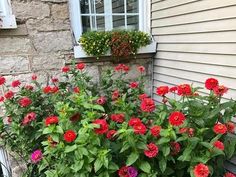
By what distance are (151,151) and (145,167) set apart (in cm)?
11

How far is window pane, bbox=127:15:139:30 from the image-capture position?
268 cm

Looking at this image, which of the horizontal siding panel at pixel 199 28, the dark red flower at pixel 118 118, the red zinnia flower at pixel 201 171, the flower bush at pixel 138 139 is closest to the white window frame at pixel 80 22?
the horizontal siding panel at pixel 199 28

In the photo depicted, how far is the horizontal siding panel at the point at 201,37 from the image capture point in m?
1.75

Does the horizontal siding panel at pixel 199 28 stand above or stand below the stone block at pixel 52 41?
above

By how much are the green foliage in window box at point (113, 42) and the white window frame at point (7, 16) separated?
1.98ft

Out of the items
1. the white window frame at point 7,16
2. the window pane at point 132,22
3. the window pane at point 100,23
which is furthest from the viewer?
the window pane at point 132,22

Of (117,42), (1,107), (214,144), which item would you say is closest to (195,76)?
(117,42)

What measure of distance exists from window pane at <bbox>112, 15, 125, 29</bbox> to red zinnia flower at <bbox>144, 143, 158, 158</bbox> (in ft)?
5.53

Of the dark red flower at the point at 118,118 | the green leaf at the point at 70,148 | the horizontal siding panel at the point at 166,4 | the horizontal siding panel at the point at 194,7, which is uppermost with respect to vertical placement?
the horizontal siding panel at the point at 166,4

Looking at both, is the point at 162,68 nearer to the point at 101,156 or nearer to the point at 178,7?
the point at 178,7

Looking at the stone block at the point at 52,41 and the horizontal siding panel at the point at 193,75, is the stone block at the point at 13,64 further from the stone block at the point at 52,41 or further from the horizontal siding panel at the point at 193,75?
the horizontal siding panel at the point at 193,75

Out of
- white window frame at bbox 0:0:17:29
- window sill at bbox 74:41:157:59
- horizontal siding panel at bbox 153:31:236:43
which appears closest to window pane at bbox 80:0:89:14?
window sill at bbox 74:41:157:59

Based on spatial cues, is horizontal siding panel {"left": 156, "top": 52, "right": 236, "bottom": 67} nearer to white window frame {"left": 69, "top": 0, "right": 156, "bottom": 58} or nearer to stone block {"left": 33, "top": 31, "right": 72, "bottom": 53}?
white window frame {"left": 69, "top": 0, "right": 156, "bottom": 58}

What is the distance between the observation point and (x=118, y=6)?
260 cm
